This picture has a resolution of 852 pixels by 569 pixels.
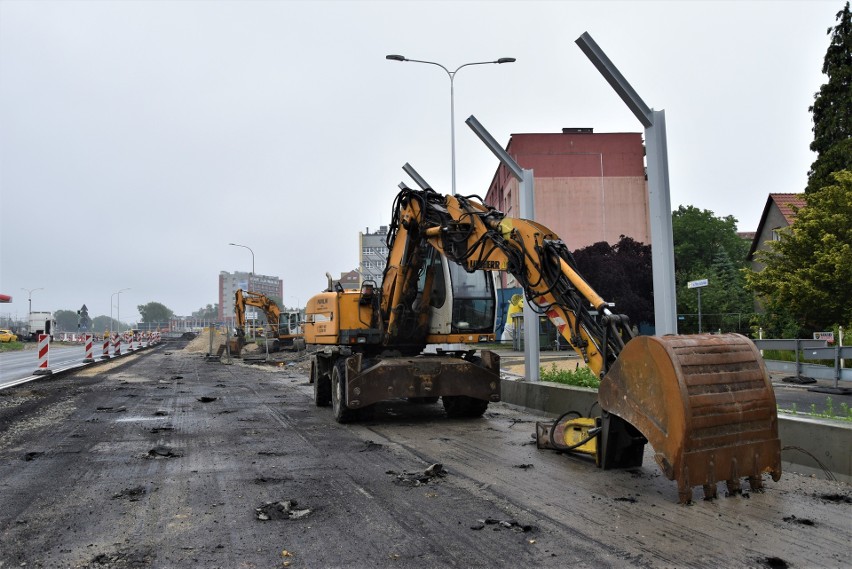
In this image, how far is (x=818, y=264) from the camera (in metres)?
21.7

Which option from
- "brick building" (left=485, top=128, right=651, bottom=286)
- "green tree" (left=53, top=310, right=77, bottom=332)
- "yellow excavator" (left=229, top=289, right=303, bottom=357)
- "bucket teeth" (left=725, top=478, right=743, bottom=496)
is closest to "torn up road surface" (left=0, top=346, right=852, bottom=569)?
"bucket teeth" (left=725, top=478, right=743, bottom=496)

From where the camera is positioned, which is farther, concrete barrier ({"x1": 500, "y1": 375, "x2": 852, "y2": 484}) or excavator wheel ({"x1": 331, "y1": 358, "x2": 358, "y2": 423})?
excavator wheel ({"x1": 331, "y1": 358, "x2": 358, "y2": 423})

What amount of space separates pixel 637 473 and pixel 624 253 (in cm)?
3959

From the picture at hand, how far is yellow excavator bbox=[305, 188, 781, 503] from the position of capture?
489 cm

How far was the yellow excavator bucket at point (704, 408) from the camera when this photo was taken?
15.6ft

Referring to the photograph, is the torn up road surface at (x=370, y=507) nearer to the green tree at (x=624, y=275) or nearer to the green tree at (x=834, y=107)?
the green tree at (x=834, y=107)

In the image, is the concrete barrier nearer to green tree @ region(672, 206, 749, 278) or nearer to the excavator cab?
the excavator cab

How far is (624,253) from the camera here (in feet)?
143

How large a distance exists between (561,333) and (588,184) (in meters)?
49.1

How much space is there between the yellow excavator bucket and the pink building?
48061mm

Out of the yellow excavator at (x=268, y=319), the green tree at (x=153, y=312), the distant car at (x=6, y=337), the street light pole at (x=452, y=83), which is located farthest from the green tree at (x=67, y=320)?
the street light pole at (x=452, y=83)

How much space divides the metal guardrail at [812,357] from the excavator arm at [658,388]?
9.49 meters

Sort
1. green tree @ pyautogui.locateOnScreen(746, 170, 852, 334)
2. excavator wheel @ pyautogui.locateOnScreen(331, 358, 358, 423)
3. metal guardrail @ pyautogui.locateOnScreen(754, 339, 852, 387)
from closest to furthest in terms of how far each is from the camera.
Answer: excavator wheel @ pyautogui.locateOnScreen(331, 358, 358, 423)
metal guardrail @ pyautogui.locateOnScreen(754, 339, 852, 387)
green tree @ pyautogui.locateOnScreen(746, 170, 852, 334)

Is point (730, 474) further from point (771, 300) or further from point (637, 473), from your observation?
point (771, 300)
